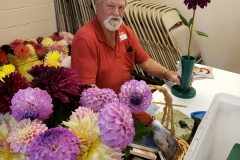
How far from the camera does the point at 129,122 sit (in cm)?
39

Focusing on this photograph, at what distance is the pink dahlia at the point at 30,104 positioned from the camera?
1.30ft

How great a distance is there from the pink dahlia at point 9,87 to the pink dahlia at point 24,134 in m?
0.05

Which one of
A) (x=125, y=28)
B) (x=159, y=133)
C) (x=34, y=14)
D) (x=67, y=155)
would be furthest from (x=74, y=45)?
(x=34, y=14)

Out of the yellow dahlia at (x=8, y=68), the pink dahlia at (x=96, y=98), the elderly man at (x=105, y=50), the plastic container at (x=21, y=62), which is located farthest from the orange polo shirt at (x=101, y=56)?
the plastic container at (x=21, y=62)

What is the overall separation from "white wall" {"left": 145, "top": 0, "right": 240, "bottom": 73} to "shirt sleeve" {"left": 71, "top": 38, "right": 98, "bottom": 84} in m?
1.83

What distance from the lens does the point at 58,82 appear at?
1.44 ft

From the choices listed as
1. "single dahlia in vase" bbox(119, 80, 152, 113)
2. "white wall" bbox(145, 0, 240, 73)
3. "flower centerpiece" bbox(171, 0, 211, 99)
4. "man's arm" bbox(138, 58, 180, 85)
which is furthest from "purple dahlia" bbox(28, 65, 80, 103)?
"white wall" bbox(145, 0, 240, 73)

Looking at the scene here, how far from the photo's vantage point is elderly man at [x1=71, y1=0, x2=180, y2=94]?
143 cm

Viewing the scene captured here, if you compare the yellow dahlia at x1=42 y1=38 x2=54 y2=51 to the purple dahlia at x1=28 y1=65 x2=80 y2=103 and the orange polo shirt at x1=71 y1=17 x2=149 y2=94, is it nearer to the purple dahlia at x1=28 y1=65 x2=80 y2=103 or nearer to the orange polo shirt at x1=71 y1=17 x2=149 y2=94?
the orange polo shirt at x1=71 y1=17 x2=149 y2=94

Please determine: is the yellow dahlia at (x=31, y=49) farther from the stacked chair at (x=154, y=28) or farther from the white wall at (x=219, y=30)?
the white wall at (x=219, y=30)

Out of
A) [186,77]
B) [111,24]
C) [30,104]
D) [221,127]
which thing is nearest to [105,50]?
[111,24]

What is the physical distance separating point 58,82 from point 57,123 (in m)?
0.11

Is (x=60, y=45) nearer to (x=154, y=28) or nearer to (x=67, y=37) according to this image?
(x=67, y=37)

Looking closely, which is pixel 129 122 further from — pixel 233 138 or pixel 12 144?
pixel 233 138
